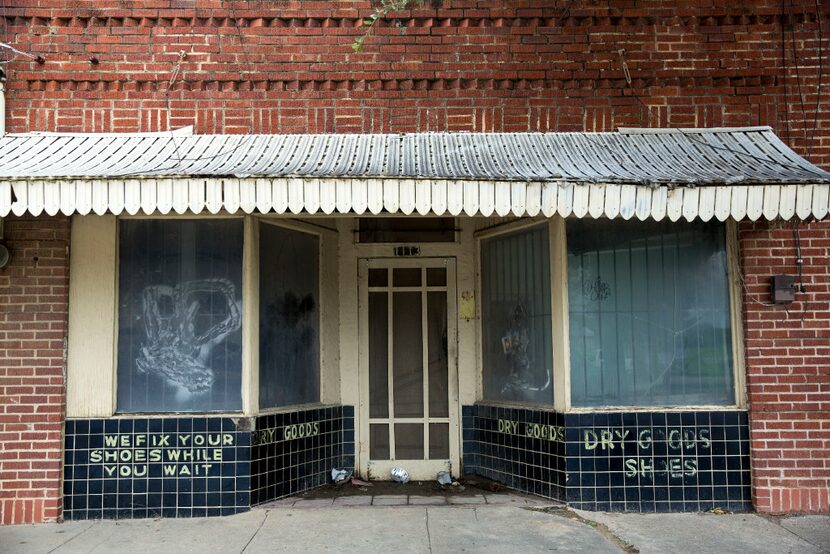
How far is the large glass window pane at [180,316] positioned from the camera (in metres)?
6.36

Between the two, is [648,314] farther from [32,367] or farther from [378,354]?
[32,367]

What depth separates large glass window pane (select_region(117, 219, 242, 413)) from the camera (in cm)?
636

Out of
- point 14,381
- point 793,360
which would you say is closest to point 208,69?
point 14,381

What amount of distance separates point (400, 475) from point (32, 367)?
3.57 m

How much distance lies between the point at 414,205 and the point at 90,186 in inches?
93.4

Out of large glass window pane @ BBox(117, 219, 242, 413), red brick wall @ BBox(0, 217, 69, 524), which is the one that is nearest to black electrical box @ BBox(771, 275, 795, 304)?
large glass window pane @ BBox(117, 219, 242, 413)

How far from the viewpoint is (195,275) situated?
6.44m

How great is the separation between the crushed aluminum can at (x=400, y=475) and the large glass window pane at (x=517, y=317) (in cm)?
115

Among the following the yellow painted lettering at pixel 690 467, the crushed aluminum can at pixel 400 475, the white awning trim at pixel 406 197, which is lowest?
the crushed aluminum can at pixel 400 475

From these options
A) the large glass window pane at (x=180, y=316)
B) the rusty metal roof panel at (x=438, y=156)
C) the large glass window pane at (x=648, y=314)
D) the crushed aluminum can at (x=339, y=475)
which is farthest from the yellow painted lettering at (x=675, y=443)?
the large glass window pane at (x=180, y=316)

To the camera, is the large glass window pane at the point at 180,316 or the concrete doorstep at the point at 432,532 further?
the large glass window pane at the point at 180,316

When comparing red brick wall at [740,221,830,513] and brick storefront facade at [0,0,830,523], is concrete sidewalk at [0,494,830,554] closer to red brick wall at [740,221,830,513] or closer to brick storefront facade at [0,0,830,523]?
red brick wall at [740,221,830,513]

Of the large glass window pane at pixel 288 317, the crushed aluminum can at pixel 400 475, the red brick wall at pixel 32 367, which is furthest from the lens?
the crushed aluminum can at pixel 400 475

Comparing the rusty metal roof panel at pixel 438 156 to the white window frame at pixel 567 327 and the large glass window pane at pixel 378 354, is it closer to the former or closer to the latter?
the white window frame at pixel 567 327
